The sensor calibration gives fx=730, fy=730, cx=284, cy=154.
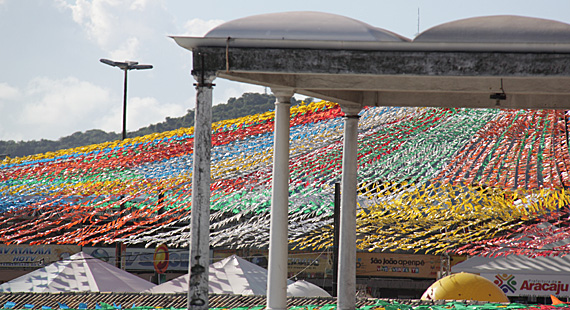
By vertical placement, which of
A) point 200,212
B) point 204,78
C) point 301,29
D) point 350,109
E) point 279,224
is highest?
point 301,29

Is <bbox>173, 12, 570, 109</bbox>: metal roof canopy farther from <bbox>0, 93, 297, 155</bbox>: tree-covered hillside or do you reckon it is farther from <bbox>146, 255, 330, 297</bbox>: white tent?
<bbox>0, 93, 297, 155</bbox>: tree-covered hillside

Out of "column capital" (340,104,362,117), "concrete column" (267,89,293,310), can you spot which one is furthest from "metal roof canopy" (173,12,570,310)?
"column capital" (340,104,362,117)

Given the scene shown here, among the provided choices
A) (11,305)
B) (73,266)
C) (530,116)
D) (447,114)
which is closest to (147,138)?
(73,266)

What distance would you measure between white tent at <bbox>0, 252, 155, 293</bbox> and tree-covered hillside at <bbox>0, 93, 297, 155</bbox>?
58.8 meters

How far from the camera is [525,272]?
2680cm

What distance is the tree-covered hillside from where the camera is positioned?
106m

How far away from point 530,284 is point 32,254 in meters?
26.5

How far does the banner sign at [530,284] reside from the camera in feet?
92.1

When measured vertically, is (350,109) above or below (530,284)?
above

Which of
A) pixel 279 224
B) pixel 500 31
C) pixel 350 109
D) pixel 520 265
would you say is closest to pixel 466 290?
pixel 520 265

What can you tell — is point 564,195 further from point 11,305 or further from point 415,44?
point 11,305

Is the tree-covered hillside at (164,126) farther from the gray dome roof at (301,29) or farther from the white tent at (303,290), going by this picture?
the gray dome roof at (301,29)

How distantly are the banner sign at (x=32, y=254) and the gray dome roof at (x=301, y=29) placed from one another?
33242mm

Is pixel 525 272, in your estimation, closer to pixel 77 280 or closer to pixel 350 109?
pixel 77 280
